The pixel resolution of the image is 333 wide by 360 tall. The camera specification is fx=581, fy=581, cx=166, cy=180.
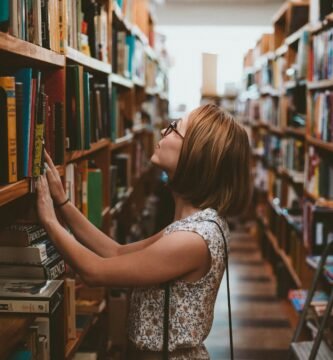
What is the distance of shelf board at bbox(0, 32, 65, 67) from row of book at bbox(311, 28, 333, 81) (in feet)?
5.92

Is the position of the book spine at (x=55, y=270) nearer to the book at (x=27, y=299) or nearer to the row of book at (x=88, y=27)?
the book at (x=27, y=299)

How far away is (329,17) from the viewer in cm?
318

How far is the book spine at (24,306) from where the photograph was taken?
Result: 150cm

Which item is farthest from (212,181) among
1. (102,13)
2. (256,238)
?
(256,238)

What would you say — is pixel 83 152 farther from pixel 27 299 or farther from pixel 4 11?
pixel 4 11

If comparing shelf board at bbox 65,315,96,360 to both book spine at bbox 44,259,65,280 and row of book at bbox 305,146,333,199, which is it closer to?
book spine at bbox 44,259,65,280

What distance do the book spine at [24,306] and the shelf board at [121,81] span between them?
6.13 ft

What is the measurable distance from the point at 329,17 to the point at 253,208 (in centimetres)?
531

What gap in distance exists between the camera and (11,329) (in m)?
1.42

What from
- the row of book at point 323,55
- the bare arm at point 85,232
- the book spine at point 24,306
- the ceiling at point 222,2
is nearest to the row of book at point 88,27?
the bare arm at point 85,232

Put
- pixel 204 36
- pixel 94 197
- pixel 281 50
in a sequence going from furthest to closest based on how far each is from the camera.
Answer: pixel 204 36 → pixel 281 50 → pixel 94 197

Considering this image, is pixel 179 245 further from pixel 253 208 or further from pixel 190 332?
pixel 253 208

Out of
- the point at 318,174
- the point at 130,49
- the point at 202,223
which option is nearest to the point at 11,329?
the point at 202,223

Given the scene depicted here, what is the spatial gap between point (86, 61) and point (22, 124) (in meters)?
0.92
